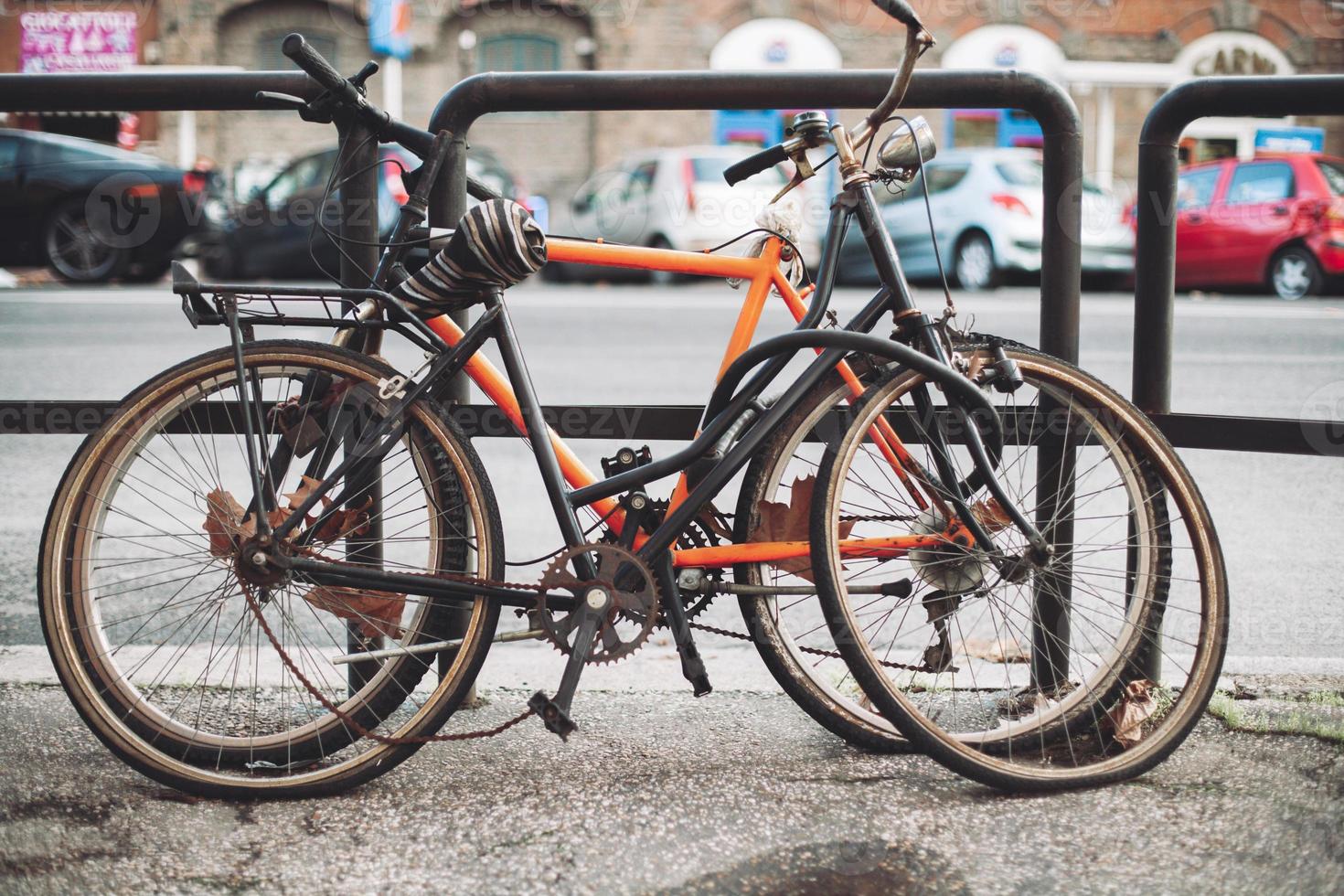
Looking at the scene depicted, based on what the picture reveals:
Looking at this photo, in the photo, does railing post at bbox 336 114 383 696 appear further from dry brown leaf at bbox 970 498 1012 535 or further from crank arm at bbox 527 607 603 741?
dry brown leaf at bbox 970 498 1012 535

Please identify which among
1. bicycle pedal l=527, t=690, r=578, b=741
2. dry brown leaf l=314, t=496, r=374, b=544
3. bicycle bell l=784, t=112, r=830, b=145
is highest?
bicycle bell l=784, t=112, r=830, b=145

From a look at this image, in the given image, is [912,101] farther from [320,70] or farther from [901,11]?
[320,70]

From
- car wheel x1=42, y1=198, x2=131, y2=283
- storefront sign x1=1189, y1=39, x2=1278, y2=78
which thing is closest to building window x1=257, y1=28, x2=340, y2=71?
car wheel x1=42, y1=198, x2=131, y2=283

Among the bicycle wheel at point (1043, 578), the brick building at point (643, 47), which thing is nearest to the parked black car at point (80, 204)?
the brick building at point (643, 47)

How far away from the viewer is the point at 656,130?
2381 cm

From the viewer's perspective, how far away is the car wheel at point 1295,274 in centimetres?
1339

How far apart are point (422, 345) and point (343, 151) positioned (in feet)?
1.48

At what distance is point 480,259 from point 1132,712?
5.07 ft

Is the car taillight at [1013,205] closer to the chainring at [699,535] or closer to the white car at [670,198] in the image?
the white car at [670,198]

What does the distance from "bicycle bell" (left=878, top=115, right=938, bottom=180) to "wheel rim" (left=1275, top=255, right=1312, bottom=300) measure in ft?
40.4

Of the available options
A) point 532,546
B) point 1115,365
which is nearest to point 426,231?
point 532,546

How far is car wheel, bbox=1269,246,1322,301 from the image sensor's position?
13.4 meters

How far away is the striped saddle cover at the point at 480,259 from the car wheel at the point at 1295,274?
12732mm

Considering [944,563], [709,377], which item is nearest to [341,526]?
[944,563]
